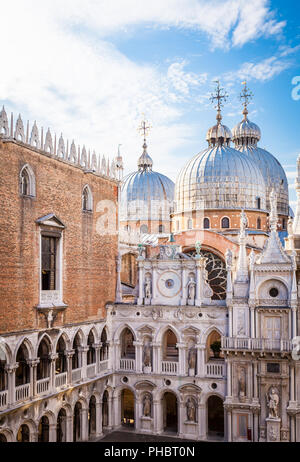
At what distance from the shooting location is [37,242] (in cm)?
2280

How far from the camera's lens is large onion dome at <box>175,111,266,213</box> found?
3938 centimetres

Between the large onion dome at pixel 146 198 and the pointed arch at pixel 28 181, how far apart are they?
92.2 ft

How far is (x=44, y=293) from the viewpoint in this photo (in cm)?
2330

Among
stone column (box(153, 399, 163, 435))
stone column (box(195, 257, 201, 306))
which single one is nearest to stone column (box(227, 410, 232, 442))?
stone column (box(153, 399, 163, 435))

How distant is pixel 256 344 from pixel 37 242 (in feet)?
37.9

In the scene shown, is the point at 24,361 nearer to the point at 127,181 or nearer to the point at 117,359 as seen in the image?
the point at 117,359

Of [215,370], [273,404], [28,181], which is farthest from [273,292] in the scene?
[28,181]

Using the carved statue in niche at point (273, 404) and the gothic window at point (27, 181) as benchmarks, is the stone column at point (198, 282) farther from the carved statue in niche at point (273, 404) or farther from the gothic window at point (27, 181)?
the gothic window at point (27, 181)

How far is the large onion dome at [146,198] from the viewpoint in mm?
50938

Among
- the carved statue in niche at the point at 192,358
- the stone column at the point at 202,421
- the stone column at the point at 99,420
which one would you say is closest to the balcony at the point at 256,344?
the carved statue in niche at the point at 192,358

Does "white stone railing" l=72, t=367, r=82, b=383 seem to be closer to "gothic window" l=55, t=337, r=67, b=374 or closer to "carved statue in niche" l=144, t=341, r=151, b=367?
"gothic window" l=55, t=337, r=67, b=374

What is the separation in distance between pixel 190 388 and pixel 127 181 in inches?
1157
